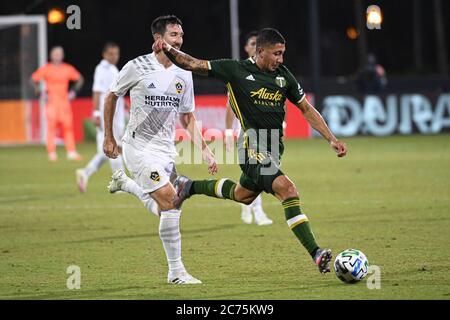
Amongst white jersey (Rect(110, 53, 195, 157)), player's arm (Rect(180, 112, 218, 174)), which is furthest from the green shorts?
white jersey (Rect(110, 53, 195, 157))

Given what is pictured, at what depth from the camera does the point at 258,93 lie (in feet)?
29.6

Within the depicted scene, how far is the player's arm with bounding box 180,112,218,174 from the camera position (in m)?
9.47

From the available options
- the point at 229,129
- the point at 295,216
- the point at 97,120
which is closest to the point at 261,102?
the point at 295,216

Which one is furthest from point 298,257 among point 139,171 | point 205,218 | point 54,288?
point 205,218

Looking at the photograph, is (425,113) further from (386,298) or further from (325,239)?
(386,298)

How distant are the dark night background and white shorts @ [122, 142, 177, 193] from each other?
34.6 m

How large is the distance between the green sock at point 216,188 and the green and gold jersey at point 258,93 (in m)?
0.48

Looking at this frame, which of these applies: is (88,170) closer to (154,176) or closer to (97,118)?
(97,118)

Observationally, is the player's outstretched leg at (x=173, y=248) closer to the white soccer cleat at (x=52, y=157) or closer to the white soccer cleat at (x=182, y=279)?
the white soccer cleat at (x=182, y=279)

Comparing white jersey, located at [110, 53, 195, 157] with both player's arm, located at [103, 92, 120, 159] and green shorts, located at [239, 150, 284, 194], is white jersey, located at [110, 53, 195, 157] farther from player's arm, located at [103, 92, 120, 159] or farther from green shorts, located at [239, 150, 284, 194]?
green shorts, located at [239, 150, 284, 194]

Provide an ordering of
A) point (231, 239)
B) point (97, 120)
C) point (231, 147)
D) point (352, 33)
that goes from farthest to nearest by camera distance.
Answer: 1. point (352, 33)
2. point (97, 120)
3. point (231, 147)
4. point (231, 239)

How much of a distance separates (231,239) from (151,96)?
2.94 m

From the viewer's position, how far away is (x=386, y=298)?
776cm
